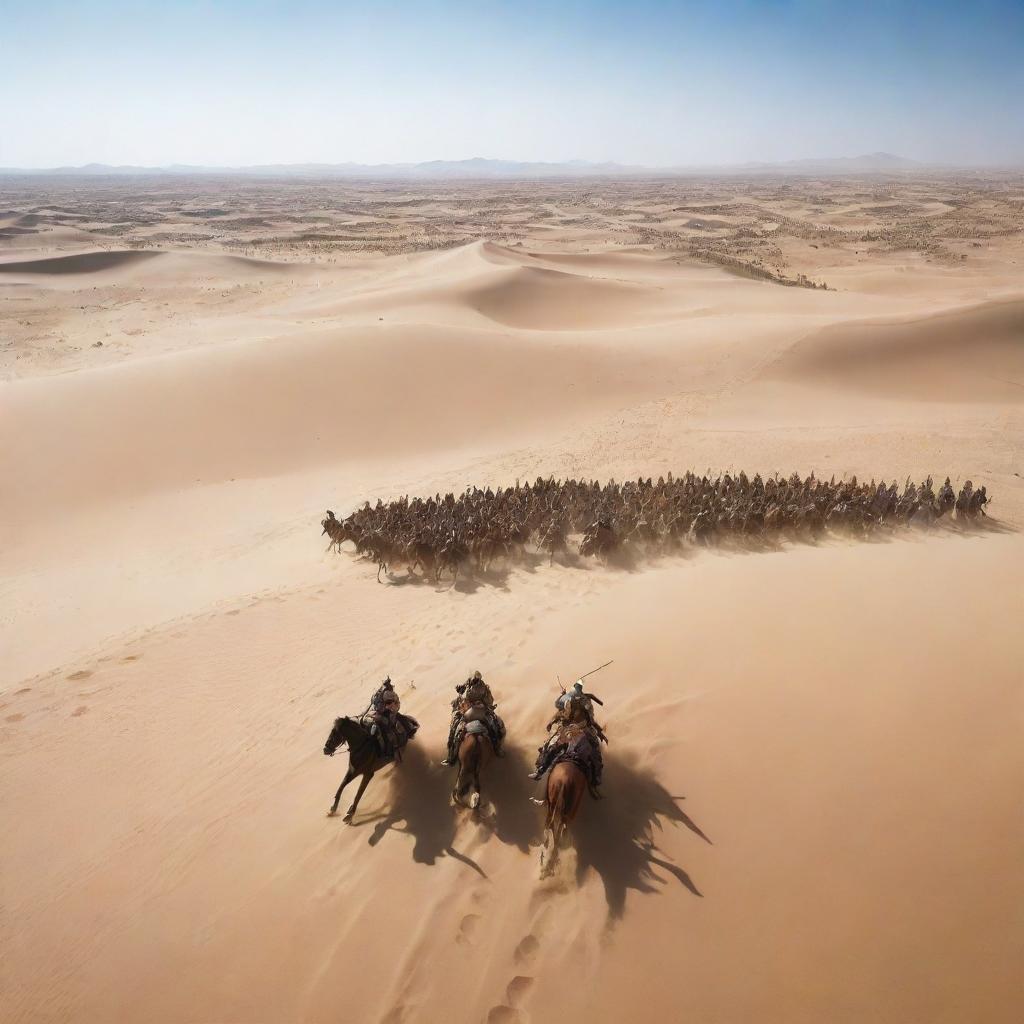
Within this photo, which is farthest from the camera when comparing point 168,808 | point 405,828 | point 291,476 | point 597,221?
point 597,221

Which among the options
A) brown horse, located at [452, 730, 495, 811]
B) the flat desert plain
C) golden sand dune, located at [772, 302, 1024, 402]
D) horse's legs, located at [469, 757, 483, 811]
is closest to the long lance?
the flat desert plain

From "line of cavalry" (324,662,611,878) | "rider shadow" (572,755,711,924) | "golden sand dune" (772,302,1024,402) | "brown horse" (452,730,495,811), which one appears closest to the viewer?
"rider shadow" (572,755,711,924)

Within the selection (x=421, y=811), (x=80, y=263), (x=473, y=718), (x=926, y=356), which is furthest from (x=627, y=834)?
(x=80, y=263)

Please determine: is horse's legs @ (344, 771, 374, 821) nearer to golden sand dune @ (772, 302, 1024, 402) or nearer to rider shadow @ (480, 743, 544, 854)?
rider shadow @ (480, 743, 544, 854)

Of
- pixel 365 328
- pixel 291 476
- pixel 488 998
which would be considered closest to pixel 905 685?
pixel 488 998

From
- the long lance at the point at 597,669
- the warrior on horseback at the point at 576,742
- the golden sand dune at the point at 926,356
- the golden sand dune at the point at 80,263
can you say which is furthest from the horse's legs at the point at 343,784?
the golden sand dune at the point at 80,263

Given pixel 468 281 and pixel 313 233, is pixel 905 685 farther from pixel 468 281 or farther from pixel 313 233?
pixel 313 233
